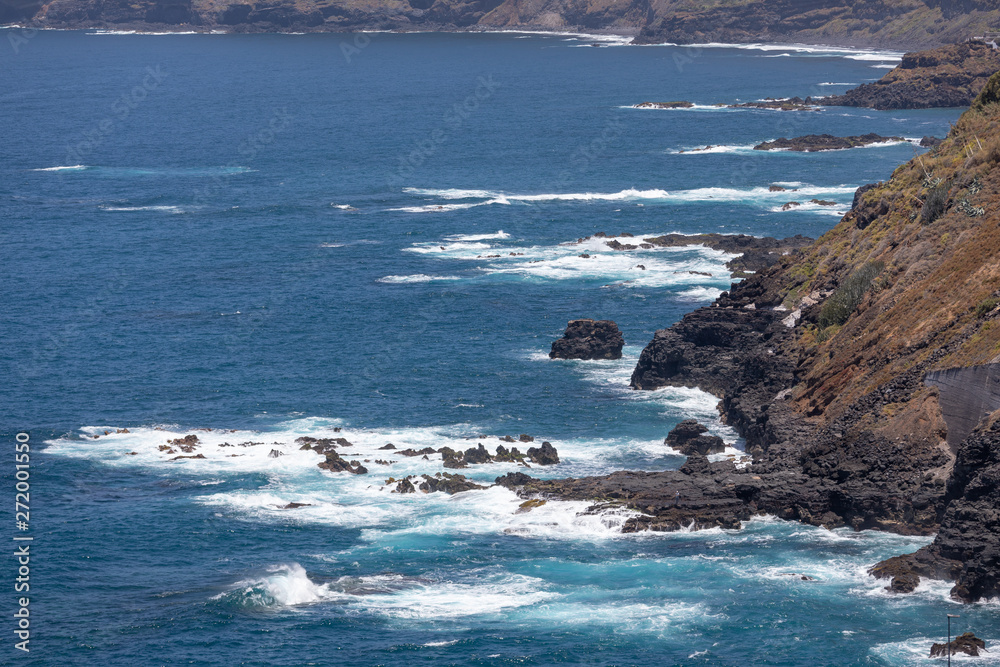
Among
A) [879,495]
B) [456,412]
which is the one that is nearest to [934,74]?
[456,412]

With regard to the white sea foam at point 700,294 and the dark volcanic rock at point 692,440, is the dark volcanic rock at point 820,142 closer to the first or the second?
the white sea foam at point 700,294

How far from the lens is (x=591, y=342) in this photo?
75250 mm

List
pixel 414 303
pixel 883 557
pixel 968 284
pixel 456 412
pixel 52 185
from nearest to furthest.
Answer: pixel 883 557 → pixel 968 284 → pixel 456 412 → pixel 414 303 → pixel 52 185

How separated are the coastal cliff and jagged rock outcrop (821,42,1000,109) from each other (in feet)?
420

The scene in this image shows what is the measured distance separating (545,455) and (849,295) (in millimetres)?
15339

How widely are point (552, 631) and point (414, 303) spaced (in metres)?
50.8

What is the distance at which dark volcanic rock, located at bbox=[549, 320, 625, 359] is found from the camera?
75125mm

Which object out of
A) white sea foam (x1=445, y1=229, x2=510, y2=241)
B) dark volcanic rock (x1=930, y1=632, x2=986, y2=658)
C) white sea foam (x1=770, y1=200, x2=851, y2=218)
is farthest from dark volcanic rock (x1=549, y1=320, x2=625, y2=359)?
white sea foam (x1=770, y1=200, x2=851, y2=218)

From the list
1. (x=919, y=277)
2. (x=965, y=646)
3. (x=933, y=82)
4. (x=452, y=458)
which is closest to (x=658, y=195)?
(x=452, y=458)

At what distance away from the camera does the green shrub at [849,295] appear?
5597 cm

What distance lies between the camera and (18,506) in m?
54.6

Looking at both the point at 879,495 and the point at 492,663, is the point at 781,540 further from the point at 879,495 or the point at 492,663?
the point at 492,663

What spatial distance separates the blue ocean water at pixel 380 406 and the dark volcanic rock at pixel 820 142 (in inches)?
147

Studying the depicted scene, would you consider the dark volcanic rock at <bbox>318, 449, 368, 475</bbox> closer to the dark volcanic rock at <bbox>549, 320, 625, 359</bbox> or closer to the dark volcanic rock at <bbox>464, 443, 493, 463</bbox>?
the dark volcanic rock at <bbox>464, 443, 493, 463</bbox>
